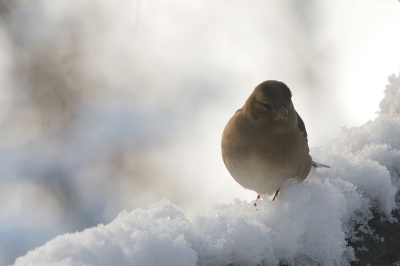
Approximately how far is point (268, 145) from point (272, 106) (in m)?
0.19

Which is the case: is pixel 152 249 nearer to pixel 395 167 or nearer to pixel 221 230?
pixel 221 230

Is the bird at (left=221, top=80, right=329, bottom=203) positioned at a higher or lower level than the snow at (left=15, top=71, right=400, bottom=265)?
higher

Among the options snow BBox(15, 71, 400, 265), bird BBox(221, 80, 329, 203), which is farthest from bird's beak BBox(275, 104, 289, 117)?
snow BBox(15, 71, 400, 265)

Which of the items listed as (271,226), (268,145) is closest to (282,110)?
(268,145)

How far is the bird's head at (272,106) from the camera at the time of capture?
1.86m

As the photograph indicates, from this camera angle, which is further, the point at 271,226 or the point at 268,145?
the point at 268,145

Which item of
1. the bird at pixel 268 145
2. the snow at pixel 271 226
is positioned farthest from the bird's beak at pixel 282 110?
the snow at pixel 271 226

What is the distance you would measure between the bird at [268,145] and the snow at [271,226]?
10 cm

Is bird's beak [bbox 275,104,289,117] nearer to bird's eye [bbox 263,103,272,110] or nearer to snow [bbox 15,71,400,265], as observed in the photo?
bird's eye [bbox 263,103,272,110]

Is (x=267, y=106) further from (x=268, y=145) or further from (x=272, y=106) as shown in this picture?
(x=268, y=145)

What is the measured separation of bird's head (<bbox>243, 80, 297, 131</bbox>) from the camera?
6.09 ft

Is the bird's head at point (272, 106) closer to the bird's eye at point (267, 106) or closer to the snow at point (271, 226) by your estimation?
the bird's eye at point (267, 106)

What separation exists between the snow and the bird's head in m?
0.26

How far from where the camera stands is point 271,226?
1.40 m
